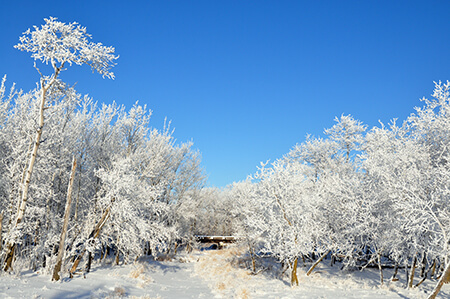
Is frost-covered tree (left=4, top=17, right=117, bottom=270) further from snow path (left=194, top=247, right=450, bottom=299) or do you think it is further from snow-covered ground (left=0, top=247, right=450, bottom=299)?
snow path (left=194, top=247, right=450, bottom=299)

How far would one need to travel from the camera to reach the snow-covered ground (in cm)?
935

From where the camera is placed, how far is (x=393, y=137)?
1873 cm

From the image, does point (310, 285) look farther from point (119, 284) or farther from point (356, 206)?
point (119, 284)

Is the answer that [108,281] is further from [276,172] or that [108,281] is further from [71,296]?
[276,172]

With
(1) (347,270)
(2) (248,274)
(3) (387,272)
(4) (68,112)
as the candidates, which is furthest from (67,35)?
(3) (387,272)

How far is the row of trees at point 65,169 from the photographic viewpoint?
987 cm

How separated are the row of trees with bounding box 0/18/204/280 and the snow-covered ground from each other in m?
1.17

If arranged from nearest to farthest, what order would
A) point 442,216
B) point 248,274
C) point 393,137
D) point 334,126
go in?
point 442,216
point 248,274
point 393,137
point 334,126

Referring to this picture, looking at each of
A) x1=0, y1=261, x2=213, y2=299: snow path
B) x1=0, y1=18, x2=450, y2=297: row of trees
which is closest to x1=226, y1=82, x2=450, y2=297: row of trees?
x1=0, y1=18, x2=450, y2=297: row of trees

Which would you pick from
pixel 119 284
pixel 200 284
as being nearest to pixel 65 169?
pixel 119 284

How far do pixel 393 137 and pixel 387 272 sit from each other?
26.5 feet

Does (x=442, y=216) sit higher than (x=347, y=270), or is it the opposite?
(x=442, y=216)

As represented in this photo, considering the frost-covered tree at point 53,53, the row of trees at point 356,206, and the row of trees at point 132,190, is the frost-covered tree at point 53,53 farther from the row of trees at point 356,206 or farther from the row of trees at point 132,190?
the row of trees at point 356,206

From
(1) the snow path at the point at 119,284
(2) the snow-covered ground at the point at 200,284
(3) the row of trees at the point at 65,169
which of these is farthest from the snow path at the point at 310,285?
(3) the row of trees at the point at 65,169
